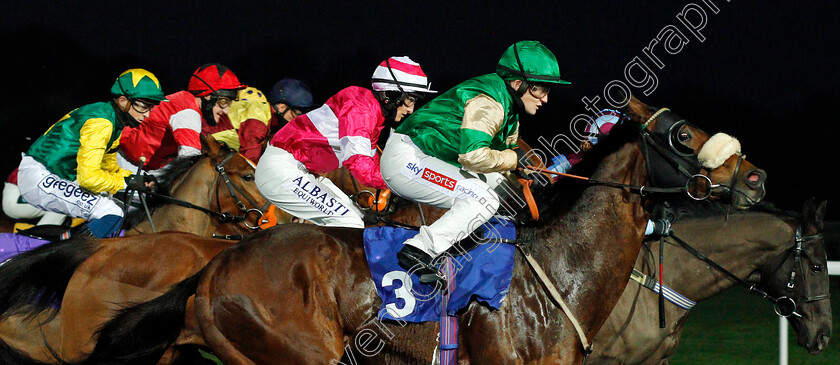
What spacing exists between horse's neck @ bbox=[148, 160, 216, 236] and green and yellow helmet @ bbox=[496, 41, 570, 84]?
237cm

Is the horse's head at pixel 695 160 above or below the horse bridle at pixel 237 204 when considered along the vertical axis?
above

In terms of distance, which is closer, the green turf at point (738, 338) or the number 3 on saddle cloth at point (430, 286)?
the number 3 on saddle cloth at point (430, 286)

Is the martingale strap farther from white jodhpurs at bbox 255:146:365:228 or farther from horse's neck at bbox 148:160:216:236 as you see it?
horse's neck at bbox 148:160:216:236

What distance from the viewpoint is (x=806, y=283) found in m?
4.05

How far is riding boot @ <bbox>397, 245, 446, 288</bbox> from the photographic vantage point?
118 inches

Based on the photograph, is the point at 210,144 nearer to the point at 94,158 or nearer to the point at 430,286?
the point at 94,158

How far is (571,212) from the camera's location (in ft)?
10.4

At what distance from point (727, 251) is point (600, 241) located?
1.44 m

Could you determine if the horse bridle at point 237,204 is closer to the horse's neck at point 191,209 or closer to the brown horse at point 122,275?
the horse's neck at point 191,209

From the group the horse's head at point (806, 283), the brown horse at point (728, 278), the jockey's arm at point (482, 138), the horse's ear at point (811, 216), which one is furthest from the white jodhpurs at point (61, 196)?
the horse's ear at point (811, 216)

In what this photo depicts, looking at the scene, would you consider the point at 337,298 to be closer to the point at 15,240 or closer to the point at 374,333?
the point at 374,333

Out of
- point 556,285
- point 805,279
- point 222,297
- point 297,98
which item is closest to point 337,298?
point 222,297

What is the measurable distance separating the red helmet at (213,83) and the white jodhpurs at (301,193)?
6.14 feet

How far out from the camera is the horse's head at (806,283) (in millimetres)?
4035
